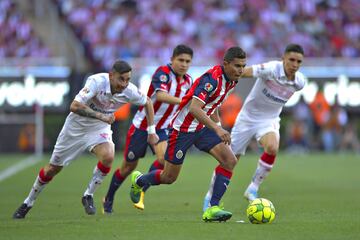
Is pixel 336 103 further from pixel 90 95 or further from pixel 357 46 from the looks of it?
pixel 90 95

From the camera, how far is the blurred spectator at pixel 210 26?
98.1 feet

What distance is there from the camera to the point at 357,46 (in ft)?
100

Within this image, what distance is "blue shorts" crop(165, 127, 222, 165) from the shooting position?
11008mm

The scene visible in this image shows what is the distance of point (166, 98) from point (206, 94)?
199cm

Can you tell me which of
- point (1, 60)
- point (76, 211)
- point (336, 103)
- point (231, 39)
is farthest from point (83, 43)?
point (76, 211)

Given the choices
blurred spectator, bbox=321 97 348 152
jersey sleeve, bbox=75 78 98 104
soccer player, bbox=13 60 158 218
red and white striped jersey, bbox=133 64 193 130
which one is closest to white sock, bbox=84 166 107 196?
soccer player, bbox=13 60 158 218

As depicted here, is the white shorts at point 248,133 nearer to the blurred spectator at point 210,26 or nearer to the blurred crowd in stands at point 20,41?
the blurred spectator at point 210,26

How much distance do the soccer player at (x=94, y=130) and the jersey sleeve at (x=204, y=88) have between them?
1.32 m

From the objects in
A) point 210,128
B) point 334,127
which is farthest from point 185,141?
point 334,127

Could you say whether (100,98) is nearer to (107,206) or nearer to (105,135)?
(105,135)

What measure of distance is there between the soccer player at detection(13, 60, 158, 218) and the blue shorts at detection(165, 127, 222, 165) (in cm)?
98

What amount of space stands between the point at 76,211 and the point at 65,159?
981 mm

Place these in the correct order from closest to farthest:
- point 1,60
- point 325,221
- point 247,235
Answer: point 247,235, point 325,221, point 1,60

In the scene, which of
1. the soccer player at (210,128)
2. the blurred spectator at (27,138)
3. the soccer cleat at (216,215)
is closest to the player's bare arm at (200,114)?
the soccer player at (210,128)
